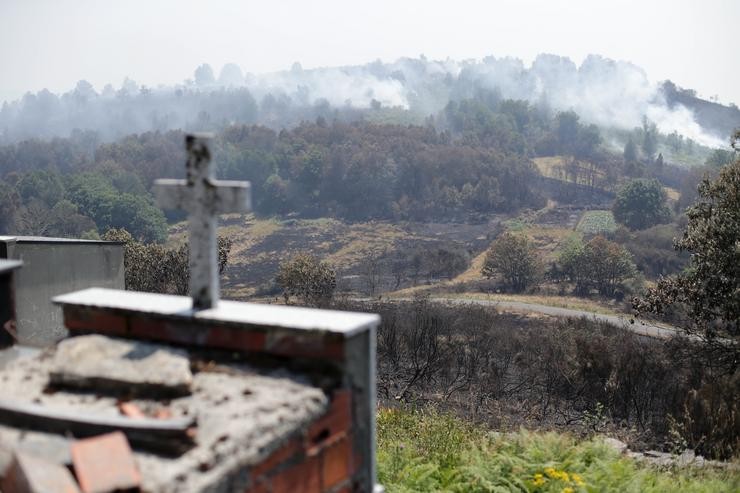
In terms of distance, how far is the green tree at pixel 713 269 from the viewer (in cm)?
1415

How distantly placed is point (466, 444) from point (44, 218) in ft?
253

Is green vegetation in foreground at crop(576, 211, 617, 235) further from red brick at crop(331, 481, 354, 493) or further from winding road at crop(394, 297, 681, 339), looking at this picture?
red brick at crop(331, 481, 354, 493)

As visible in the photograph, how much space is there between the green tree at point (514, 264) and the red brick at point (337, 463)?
5140 centimetres

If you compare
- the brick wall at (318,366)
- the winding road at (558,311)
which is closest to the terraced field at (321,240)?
the winding road at (558,311)

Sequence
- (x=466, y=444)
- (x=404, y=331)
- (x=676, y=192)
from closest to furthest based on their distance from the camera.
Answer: (x=466, y=444) < (x=404, y=331) < (x=676, y=192)

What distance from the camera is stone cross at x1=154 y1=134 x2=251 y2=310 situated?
309 cm

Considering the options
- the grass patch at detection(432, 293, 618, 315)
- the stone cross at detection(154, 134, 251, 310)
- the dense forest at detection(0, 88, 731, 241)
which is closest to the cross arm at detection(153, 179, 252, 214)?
the stone cross at detection(154, 134, 251, 310)

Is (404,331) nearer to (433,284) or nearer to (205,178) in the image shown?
(205,178)

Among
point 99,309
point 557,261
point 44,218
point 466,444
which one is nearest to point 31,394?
point 99,309

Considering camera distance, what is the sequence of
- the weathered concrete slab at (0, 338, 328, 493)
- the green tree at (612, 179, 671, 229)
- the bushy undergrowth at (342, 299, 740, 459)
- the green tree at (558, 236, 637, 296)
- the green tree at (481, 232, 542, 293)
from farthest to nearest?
the green tree at (612, 179, 671, 229), the green tree at (481, 232, 542, 293), the green tree at (558, 236, 637, 296), the bushy undergrowth at (342, 299, 740, 459), the weathered concrete slab at (0, 338, 328, 493)

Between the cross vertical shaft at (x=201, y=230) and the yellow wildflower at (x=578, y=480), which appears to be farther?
the yellow wildflower at (x=578, y=480)

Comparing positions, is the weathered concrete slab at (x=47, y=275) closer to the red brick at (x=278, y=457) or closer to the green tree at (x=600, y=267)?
the red brick at (x=278, y=457)

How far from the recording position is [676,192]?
94.7 meters

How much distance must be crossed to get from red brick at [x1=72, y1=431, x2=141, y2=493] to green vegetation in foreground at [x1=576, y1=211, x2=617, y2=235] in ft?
233
